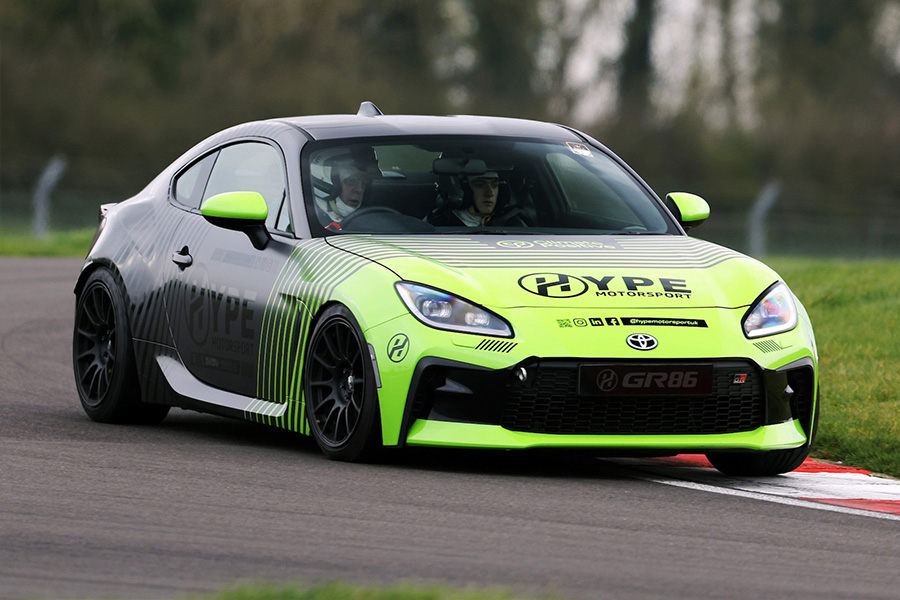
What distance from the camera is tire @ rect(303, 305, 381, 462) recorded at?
725cm

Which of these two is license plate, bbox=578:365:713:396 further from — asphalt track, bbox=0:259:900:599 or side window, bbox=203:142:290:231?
side window, bbox=203:142:290:231

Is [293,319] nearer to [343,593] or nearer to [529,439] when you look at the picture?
[529,439]

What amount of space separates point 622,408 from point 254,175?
2.56m

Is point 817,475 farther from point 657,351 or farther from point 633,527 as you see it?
point 633,527

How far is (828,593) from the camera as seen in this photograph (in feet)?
17.1

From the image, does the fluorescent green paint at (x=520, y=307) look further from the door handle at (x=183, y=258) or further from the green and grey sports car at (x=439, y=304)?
the door handle at (x=183, y=258)

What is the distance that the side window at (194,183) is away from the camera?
9195 mm

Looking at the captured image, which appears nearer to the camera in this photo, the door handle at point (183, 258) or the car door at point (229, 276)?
the car door at point (229, 276)

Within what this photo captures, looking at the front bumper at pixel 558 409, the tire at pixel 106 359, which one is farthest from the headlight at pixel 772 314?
the tire at pixel 106 359

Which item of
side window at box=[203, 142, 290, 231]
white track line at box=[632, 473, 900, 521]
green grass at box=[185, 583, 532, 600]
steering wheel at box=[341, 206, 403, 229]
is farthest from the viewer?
side window at box=[203, 142, 290, 231]

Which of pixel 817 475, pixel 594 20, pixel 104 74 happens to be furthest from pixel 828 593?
pixel 594 20

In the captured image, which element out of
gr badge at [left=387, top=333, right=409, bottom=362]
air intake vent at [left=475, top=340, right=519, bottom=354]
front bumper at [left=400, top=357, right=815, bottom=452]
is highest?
air intake vent at [left=475, top=340, right=519, bottom=354]

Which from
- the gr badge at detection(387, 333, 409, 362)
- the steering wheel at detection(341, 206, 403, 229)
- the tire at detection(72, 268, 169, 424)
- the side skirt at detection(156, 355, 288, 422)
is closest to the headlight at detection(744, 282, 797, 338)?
the gr badge at detection(387, 333, 409, 362)

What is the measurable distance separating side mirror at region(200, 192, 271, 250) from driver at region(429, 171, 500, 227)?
0.78 meters
